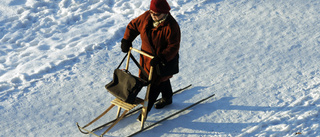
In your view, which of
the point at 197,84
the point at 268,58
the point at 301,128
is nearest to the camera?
the point at 301,128

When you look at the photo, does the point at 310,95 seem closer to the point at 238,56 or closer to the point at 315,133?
the point at 315,133

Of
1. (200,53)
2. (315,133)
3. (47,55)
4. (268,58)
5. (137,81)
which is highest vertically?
(47,55)

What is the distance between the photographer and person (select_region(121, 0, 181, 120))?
11.8 ft

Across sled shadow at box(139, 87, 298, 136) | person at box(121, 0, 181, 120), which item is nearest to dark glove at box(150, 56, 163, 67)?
person at box(121, 0, 181, 120)

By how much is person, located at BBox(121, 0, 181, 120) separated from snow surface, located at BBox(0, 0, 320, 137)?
632mm

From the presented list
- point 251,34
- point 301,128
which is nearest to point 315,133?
point 301,128

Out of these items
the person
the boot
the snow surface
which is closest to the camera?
the person

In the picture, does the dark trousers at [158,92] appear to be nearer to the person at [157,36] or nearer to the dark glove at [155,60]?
the person at [157,36]

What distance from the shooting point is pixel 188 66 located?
536cm

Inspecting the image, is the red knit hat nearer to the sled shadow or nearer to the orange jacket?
the orange jacket

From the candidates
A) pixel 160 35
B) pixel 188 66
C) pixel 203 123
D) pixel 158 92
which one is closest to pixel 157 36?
pixel 160 35

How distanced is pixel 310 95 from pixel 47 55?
408 centimetres

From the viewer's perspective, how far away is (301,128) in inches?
153

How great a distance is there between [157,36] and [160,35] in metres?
0.04
